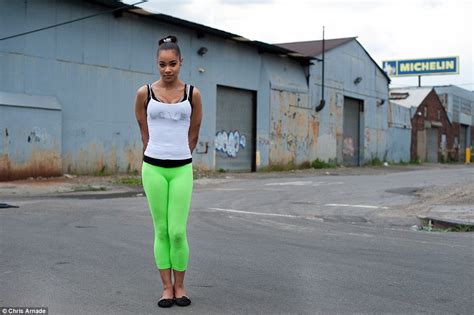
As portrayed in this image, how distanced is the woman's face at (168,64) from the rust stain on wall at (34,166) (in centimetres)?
1574

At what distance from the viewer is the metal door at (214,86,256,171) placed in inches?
1141

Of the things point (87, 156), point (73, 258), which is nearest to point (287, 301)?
point (73, 258)

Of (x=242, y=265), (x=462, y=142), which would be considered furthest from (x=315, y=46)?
(x=242, y=265)

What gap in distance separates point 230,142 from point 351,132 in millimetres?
12622

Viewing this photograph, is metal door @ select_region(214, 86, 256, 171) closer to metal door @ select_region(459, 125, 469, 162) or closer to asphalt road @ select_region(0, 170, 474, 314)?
asphalt road @ select_region(0, 170, 474, 314)

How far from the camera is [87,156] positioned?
878 inches

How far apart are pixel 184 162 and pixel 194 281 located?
1.41 m

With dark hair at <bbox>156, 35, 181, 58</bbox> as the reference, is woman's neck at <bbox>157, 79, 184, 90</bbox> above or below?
below

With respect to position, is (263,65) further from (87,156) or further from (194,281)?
(194,281)

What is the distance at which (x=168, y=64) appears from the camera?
15.6 feet

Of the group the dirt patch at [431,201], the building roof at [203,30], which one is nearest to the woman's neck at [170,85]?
the dirt patch at [431,201]

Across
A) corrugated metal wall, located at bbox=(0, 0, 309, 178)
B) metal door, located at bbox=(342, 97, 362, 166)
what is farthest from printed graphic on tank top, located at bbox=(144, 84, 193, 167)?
metal door, located at bbox=(342, 97, 362, 166)

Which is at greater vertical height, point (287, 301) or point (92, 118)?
point (92, 118)

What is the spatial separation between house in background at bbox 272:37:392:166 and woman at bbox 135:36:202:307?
101ft
